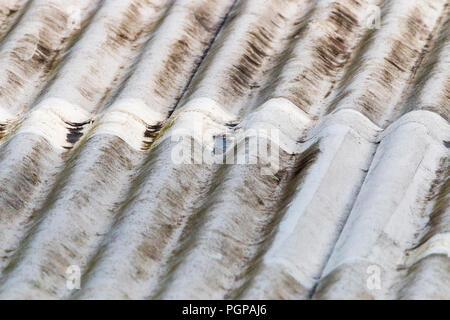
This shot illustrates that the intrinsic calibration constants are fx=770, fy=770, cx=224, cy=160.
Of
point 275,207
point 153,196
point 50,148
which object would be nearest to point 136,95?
point 50,148

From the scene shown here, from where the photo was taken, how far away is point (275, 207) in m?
5.14

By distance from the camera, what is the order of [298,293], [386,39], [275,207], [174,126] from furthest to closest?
1. [386,39]
2. [174,126]
3. [275,207]
4. [298,293]

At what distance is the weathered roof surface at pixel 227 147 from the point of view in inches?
181

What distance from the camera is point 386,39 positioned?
675cm

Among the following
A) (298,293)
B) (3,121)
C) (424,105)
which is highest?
(424,105)

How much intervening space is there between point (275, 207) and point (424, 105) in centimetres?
155

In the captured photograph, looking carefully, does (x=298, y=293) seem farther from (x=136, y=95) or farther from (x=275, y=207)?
(x=136, y=95)

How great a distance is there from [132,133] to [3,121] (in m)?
1.13

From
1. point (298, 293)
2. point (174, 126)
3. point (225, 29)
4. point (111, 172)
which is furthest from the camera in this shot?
point (225, 29)

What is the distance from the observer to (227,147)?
18.8ft

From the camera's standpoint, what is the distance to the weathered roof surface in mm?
4590

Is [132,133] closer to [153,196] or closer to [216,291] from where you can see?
[153,196]

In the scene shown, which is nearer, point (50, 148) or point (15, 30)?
point (50, 148)

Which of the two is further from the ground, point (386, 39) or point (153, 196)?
point (386, 39)
